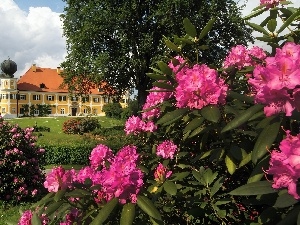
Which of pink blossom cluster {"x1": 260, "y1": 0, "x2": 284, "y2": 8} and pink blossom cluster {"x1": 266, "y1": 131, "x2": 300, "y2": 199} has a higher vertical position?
pink blossom cluster {"x1": 260, "y1": 0, "x2": 284, "y2": 8}

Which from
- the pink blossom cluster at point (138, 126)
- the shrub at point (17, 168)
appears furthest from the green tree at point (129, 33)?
the pink blossom cluster at point (138, 126)

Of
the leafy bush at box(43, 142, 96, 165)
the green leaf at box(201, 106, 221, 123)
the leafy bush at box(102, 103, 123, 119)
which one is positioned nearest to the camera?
the green leaf at box(201, 106, 221, 123)

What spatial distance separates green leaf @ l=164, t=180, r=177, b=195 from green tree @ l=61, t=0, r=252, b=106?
21579mm

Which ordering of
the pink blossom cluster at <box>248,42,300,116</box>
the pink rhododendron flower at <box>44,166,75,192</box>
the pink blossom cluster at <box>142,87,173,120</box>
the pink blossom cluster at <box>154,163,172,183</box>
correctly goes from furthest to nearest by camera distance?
1. the pink blossom cluster at <box>142,87,173,120</box>
2. the pink blossom cluster at <box>154,163,172,183</box>
3. the pink rhododendron flower at <box>44,166,75,192</box>
4. the pink blossom cluster at <box>248,42,300,116</box>

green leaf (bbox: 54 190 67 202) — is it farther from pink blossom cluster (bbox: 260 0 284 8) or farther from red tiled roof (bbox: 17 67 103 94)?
red tiled roof (bbox: 17 67 103 94)

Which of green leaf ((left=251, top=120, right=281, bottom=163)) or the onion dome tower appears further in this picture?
the onion dome tower

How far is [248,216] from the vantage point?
223cm

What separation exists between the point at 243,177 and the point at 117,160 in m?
0.86

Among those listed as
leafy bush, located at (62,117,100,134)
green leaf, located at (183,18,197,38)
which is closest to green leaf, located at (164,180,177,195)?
green leaf, located at (183,18,197,38)

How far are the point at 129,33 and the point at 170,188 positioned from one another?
2433cm

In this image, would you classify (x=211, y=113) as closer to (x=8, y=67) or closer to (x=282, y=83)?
(x=282, y=83)

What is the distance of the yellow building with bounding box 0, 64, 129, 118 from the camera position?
237 ft

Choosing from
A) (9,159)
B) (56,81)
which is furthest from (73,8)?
(56,81)

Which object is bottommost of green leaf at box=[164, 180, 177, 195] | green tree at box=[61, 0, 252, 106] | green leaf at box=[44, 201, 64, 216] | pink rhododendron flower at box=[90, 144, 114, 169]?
green leaf at box=[44, 201, 64, 216]
